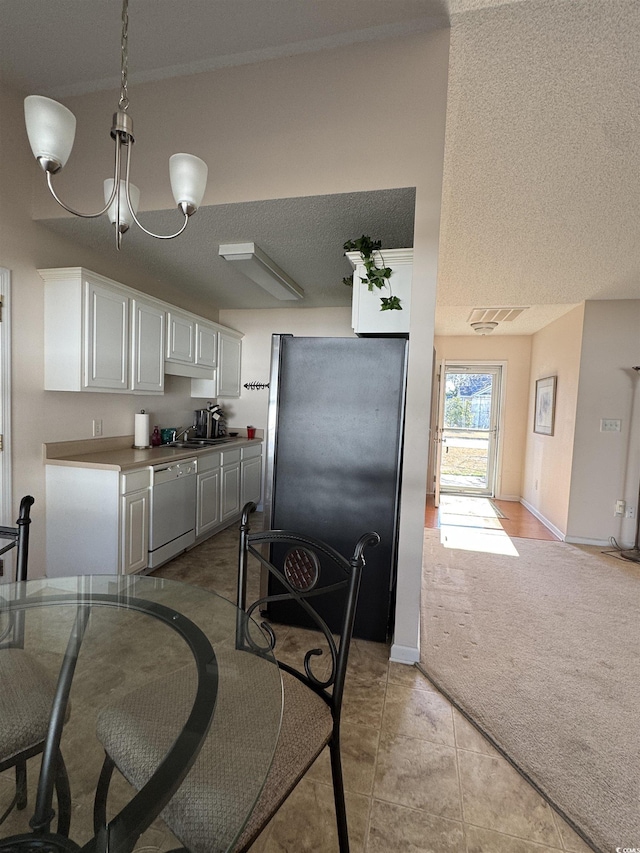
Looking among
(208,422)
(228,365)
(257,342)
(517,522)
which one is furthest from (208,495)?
(517,522)

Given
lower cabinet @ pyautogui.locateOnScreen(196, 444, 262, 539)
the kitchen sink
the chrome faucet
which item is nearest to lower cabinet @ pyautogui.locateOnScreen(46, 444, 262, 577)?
lower cabinet @ pyautogui.locateOnScreen(196, 444, 262, 539)

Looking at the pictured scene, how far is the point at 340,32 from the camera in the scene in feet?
6.30

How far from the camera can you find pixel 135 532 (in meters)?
2.80

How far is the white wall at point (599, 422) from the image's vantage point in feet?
13.0

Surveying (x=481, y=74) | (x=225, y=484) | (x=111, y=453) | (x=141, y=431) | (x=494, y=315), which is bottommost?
(x=225, y=484)

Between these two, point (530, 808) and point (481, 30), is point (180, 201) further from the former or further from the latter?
point (530, 808)

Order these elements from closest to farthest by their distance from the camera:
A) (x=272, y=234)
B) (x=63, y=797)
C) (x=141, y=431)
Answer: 1. (x=63, y=797)
2. (x=272, y=234)
3. (x=141, y=431)

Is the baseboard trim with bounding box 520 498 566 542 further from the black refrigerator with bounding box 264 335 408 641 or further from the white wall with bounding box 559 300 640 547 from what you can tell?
the black refrigerator with bounding box 264 335 408 641

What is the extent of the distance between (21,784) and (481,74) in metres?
2.72

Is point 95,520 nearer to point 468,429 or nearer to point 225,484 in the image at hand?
point 225,484

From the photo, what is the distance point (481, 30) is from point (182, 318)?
2.89m

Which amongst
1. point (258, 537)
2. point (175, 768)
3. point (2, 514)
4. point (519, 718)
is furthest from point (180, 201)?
point (519, 718)

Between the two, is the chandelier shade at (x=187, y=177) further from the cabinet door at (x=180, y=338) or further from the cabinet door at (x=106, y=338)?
the cabinet door at (x=180, y=338)

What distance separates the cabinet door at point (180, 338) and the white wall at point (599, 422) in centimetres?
379
